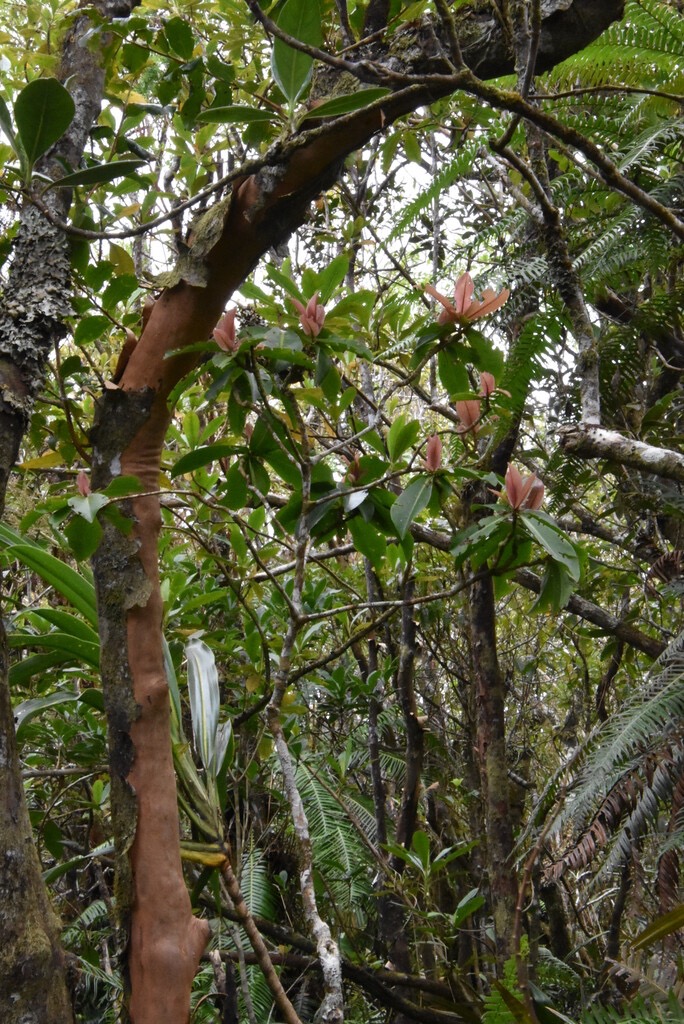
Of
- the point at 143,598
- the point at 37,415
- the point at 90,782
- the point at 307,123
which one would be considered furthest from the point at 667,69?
the point at 90,782

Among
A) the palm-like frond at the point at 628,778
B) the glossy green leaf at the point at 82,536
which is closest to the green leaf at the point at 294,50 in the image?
the glossy green leaf at the point at 82,536

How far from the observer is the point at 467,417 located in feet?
3.63

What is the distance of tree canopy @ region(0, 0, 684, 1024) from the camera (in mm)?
894

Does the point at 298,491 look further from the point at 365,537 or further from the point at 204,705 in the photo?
the point at 204,705

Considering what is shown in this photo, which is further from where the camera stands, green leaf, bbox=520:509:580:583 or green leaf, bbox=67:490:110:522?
green leaf, bbox=520:509:580:583

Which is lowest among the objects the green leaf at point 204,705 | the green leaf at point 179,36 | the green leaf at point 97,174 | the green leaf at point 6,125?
the green leaf at point 204,705

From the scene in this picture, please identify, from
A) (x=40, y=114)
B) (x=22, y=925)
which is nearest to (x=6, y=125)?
(x=40, y=114)

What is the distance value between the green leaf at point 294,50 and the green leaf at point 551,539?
0.59 m

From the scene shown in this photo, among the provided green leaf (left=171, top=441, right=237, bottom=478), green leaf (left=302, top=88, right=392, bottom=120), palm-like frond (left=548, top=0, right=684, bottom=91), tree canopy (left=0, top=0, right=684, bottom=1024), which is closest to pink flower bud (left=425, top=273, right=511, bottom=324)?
tree canopy (left=0, top=0, right=684, bottom=1024)

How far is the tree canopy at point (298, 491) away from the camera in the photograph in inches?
35.2

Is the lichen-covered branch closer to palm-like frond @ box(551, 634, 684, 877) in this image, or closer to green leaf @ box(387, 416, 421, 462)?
green leaf @ box(387, 416, 421, 462)

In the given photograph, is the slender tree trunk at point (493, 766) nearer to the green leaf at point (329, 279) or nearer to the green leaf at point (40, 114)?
the green leaf at point (329, 279)

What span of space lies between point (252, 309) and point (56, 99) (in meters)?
0.38

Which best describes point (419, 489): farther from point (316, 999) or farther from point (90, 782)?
point (316, 999)
